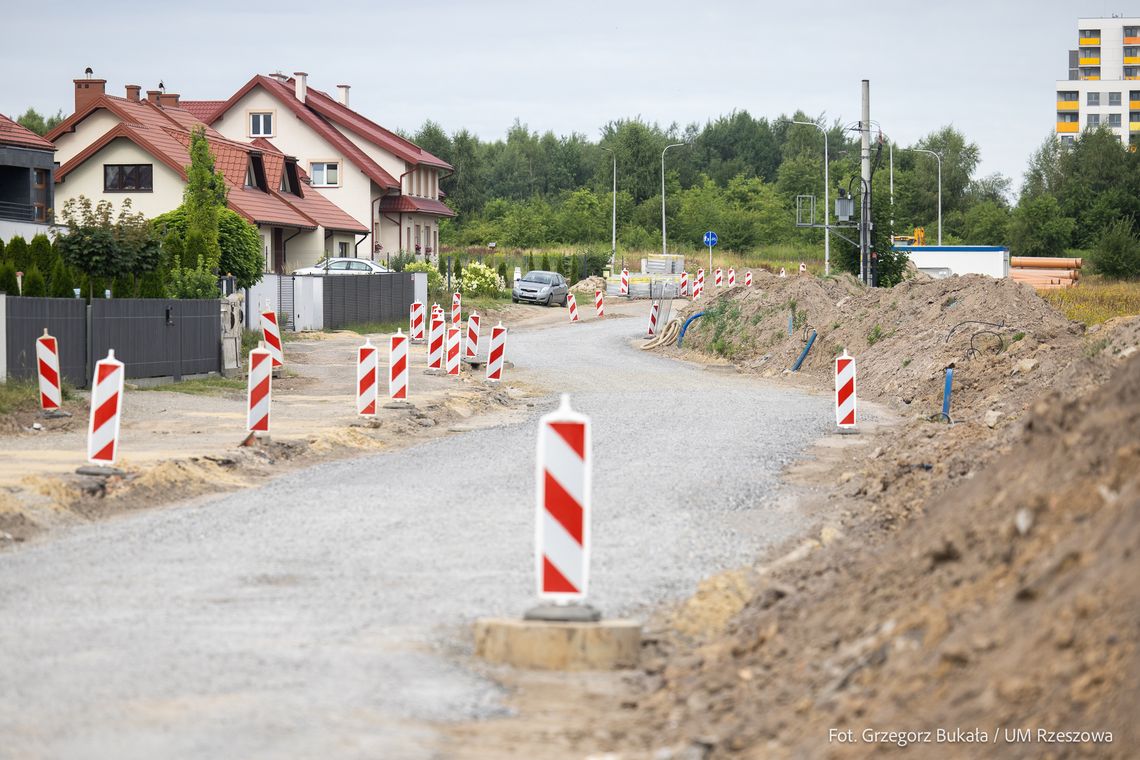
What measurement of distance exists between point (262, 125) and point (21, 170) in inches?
976

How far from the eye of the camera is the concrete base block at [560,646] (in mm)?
7688

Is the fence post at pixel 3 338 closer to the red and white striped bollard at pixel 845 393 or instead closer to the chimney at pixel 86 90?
the red and white striped bollard at pixel 845 393

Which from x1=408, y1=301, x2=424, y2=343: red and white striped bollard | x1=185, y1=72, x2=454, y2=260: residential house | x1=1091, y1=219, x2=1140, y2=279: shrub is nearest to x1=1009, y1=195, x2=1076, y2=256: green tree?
x1=1091, y1=219, x2=1140, y2=279: shrub

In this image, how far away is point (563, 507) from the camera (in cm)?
812

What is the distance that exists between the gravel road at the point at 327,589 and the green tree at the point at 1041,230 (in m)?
82.2

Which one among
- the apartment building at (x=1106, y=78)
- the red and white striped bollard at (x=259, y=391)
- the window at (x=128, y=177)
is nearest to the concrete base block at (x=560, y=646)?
the red and white striped bollard at (x=259, y=391)

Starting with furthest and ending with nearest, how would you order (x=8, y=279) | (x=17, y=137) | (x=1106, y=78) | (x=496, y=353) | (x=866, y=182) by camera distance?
(x=1106, y=78) → (x=17, y=137) → (x=866, y=182) → (x=496, y=353) → (x=8, y=279)

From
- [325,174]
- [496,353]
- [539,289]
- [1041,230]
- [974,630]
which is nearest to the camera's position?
[974,630]

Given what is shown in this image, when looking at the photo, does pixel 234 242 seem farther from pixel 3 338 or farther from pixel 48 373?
pixel 48 373

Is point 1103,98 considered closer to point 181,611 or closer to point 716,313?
point 716,313

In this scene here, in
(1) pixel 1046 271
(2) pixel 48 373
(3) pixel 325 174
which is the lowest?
(2) pixel 48 373

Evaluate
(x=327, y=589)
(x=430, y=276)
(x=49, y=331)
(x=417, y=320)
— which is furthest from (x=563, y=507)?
(x=430, y=276)

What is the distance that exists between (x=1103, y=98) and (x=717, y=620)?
461 ft

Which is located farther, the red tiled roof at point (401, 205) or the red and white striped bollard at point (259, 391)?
the red tiled roof at point (401, 205)
